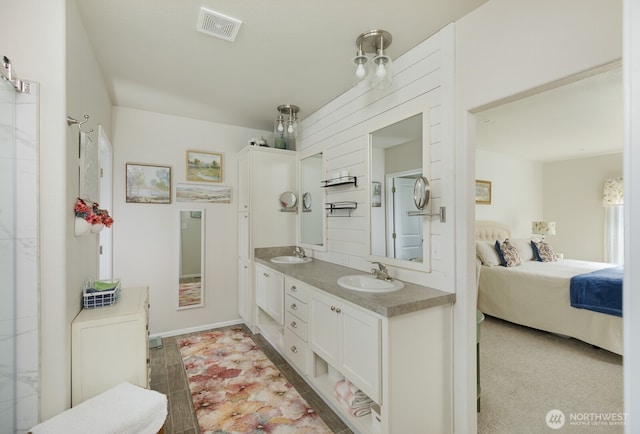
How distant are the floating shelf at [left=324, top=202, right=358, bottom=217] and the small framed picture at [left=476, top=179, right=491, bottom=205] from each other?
10.7ft

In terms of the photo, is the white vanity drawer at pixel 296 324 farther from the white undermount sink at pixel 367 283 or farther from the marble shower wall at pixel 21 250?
the marble shower wall at pixel 21 250

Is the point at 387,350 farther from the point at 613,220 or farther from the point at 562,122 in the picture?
the point at 613,220

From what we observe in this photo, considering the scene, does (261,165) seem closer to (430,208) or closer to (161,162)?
(161,162)

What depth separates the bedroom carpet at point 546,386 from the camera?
201 centimetres

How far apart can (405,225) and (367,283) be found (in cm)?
54

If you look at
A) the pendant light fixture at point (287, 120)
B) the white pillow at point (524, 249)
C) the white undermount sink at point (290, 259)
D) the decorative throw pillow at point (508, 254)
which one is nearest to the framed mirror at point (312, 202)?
the white undermount sink at point (290, 259)

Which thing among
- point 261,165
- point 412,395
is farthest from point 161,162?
point 412,395

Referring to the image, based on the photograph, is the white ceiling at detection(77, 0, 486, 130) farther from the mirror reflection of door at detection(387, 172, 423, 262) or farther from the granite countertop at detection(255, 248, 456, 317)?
the granite countertop at detection(255, 248, 456, 317)

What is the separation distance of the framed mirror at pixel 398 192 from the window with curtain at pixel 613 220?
5.60 m

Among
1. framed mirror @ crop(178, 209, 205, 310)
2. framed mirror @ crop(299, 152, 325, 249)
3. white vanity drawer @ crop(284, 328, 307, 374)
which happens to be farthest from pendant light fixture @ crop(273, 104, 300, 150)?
white vanity drawer @ crop(284, 328, 307, 374)

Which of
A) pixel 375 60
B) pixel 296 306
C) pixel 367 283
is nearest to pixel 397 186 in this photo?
pixel 367 283

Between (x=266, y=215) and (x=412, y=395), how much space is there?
2.49 metres

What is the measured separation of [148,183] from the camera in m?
3.41

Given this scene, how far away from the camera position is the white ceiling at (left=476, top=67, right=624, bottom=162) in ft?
9.61
